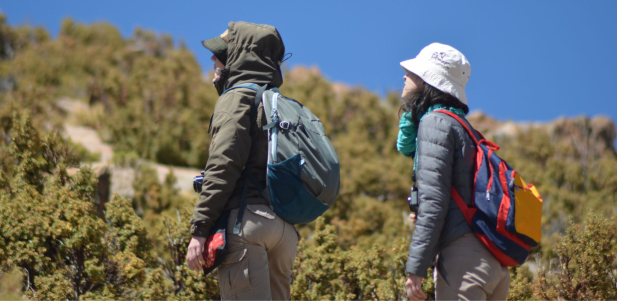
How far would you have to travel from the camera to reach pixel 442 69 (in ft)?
9.75

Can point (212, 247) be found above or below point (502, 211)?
below

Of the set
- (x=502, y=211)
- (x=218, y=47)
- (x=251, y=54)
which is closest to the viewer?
(x=502, y=211)

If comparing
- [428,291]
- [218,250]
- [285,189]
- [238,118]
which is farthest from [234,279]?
[428,291]

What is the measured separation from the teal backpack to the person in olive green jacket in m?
0.06

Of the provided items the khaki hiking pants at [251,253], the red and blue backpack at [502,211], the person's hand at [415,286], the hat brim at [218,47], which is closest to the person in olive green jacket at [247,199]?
the khaki hiking pants at [251,253]

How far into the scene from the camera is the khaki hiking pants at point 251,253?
115 inches

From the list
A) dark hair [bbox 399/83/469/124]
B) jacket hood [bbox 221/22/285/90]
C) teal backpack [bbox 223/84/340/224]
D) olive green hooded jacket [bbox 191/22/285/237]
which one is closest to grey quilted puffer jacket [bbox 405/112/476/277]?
dark hair [bbox 399/83/469/124]

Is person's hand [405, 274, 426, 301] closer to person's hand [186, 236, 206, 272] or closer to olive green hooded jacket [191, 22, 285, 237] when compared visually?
olive green hooded jacket [191, 22, 285, 237]

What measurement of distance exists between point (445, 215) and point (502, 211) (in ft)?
0.83

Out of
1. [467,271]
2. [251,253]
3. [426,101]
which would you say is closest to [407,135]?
[426,101]

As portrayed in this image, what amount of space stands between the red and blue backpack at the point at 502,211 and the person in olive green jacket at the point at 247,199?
3.08 ft

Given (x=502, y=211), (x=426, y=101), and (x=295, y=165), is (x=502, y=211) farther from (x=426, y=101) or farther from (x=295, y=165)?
(x=295, y=165)

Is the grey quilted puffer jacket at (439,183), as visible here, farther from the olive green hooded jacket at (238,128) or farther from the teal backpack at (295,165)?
the olive green hooded jacket at (238,128)

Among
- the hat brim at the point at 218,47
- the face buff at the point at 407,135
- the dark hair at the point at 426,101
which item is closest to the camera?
the dark hair at the point at 426,101
